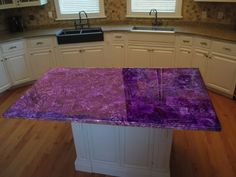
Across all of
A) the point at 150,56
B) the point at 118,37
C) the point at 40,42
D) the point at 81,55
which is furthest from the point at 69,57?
the point at 150,56

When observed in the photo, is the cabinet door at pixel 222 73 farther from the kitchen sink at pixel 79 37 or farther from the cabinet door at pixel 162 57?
the kitchen sink at pixel 79 37

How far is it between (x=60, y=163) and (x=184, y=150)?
132 centimetres

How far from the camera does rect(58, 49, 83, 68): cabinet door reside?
3.54m

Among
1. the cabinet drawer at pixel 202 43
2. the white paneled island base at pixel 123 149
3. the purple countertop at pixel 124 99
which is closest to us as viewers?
the purple countertop at pixel 124 99

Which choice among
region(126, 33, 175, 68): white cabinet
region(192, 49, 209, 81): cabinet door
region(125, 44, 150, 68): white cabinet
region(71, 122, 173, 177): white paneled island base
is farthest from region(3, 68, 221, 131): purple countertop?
region(125, 44, 150, 68): white cabinet

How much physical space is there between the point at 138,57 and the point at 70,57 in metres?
1.19

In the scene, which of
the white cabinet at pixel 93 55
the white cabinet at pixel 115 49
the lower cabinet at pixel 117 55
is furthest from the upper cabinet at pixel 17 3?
the lower cabinet at pixel 117 55

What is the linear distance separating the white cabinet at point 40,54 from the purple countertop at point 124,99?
1.73m

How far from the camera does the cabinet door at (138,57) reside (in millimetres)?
3543

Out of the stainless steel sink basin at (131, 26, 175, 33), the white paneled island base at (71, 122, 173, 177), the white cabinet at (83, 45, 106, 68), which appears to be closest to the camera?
the white paneled island base at (71, 122, 173, 177)

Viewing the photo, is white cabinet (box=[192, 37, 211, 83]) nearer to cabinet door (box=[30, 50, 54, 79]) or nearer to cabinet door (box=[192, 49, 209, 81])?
cabinet door (box=[192, 49, 209, 81])

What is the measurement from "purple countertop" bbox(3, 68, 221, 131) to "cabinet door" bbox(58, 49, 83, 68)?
171cm

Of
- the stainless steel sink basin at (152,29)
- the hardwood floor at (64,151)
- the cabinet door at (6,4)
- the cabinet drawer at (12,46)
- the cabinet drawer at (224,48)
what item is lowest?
the hardwood floor at (64,151)

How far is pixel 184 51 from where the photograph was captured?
3.28 metres
